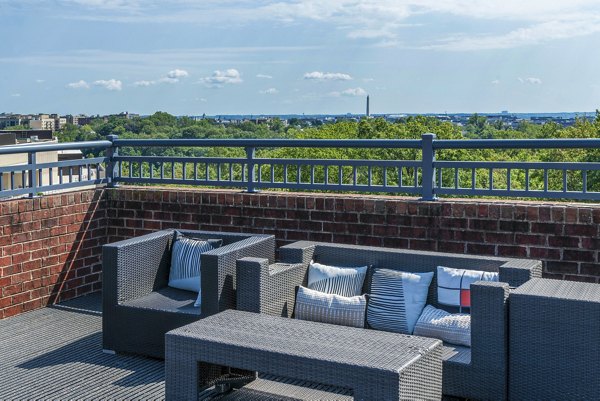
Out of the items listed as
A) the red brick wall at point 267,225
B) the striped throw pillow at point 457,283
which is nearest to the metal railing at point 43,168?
the red brick wall at point 267,225

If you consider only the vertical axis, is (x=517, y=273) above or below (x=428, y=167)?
below

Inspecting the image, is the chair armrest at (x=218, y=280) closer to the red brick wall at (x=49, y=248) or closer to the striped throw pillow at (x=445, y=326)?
the striped throw pillow at (x=445, y=326)

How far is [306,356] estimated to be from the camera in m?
3.36

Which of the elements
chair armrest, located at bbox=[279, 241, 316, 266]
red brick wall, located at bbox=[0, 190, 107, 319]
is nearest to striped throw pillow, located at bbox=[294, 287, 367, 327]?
chair armrest, located at bbox=[279, 241, 316, 266]

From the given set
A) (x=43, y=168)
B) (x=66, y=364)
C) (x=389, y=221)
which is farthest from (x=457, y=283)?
(x=43, y=168)

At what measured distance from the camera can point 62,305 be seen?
654cm

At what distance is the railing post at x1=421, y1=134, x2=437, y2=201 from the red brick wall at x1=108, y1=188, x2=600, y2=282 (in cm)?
9

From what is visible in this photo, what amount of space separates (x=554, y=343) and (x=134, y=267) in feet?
9.05

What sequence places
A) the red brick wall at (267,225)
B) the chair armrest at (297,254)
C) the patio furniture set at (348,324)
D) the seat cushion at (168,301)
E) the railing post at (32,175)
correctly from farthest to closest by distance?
the railing post at (32,175), the red brick wall at (267,225), the seat cushion at (168,301), the chair armrest at (297,254), the patio furniture set at (348,324)

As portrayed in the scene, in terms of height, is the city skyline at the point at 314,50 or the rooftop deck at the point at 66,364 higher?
the city skyline at the point at 314,50

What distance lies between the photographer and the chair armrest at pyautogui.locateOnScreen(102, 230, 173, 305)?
505 centimetres

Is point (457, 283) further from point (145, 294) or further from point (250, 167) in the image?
point (250, 167)

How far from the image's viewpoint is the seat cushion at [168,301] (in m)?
4.97

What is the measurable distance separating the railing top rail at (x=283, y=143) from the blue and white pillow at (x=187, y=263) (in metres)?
1.25
